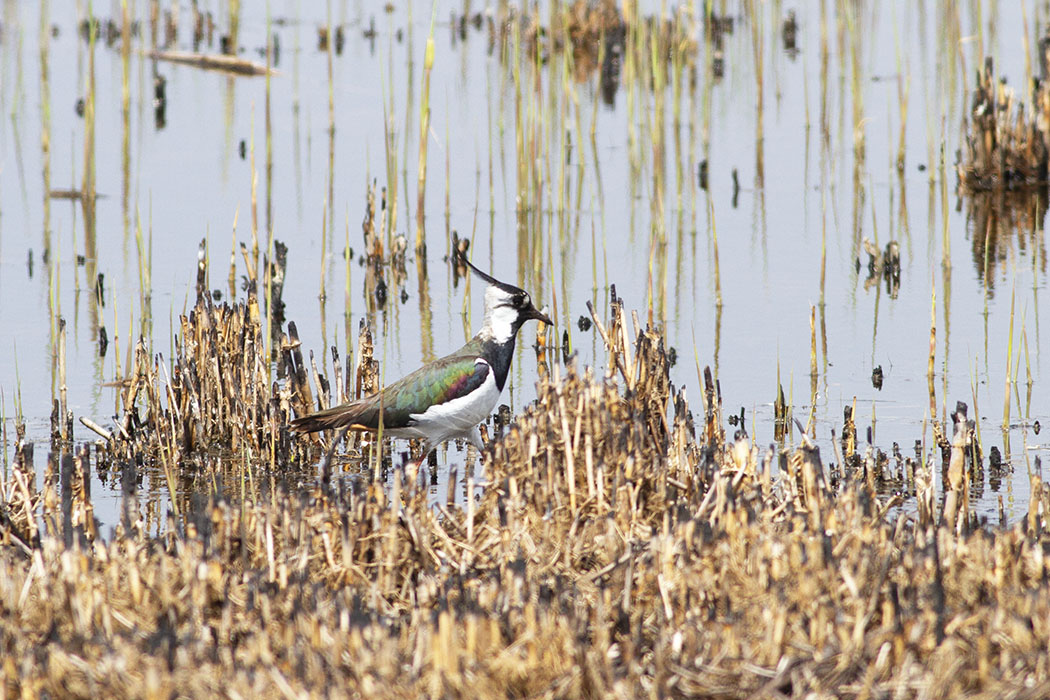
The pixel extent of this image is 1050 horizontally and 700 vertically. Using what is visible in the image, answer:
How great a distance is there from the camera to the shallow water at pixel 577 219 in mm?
7016

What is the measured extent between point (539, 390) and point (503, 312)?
154 centimetres

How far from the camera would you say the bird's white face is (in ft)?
19.6

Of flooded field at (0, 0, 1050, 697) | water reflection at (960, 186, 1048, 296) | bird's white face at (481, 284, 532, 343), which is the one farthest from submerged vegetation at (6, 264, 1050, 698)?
water reflection at (960, 186, 1048, 296)

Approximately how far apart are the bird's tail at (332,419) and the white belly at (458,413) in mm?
212

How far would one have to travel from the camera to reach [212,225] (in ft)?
31.5

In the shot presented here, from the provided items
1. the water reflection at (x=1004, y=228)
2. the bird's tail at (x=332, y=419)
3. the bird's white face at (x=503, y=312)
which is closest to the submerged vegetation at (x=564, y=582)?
the bird's tail at (x=332, y=419)

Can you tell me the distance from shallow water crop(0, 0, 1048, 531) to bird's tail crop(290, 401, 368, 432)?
2.11 feet

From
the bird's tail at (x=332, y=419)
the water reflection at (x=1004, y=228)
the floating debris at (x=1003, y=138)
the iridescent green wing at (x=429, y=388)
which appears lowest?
the bird's tail at (x=332, y=419)

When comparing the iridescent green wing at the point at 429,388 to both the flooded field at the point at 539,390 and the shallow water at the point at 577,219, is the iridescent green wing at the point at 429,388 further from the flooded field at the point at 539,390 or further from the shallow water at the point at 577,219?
the shallow water at the point at 577,219

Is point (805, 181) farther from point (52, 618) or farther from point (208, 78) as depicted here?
point (52, 618)

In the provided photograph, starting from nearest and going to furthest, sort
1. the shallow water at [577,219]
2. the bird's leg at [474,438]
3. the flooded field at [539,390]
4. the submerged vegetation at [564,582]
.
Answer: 1. the submerged vegetation at [564,582]
2. the flooded field at [539,390]
3. the bird's leg at [474,438]
4. the shallow water at [577,219]

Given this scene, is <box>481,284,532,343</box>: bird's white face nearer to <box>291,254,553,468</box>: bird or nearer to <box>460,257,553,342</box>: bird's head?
<box>460,257,553,342</box>: bird's head

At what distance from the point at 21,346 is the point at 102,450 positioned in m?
1.74

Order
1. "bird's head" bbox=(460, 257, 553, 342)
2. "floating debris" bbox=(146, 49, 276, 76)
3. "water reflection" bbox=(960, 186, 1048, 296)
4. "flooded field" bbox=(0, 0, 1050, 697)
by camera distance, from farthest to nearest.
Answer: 1. "floating debris" bbox=(146, 49, 276, 76)
2. "water reflection" bbox=(960, 186, 1048, 296)
3. "bird's head" bbox=(460, 257, 553, 342)
4. "flooded field" bbox=(0, 0, 1050, 697)
